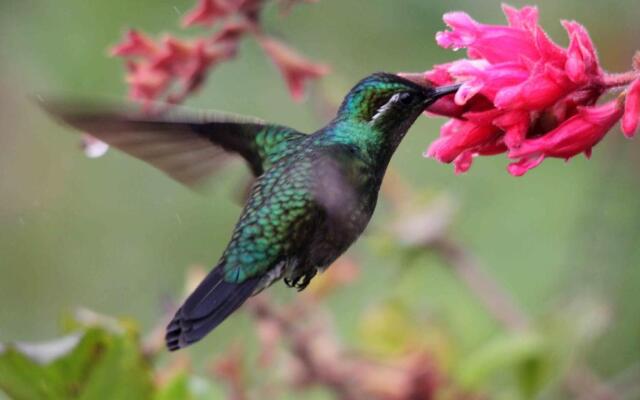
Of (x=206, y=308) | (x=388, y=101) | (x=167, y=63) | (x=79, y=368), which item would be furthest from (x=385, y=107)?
(x=79, y=368)

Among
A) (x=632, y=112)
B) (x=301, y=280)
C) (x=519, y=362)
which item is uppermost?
(x=632, y=112)

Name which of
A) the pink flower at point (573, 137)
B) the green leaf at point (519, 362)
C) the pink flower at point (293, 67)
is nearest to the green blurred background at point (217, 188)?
the green leaf at point (519, 362)

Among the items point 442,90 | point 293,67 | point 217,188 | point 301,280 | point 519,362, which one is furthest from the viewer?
A: point 217,188

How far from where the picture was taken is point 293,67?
223 centimetres

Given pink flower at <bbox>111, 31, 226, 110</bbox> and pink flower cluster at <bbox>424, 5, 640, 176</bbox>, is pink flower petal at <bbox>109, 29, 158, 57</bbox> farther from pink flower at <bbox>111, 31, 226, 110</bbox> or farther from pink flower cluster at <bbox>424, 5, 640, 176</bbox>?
pink flower cluster at <bbox>424, 5, 640, 176</bbox>

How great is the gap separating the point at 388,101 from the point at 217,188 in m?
2.23

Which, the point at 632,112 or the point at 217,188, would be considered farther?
the point at 217,188

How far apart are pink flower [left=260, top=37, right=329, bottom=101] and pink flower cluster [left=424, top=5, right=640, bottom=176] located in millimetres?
559

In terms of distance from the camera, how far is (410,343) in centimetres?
267

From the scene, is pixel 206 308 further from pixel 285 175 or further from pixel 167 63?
pixel 167 63

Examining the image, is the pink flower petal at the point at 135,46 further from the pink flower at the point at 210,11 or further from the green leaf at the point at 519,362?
the green leaf at the point at 519,362

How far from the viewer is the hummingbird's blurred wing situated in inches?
73.8

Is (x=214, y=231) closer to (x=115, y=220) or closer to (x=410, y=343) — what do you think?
(x=115, y=220)

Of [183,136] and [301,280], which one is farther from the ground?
[183,136]
